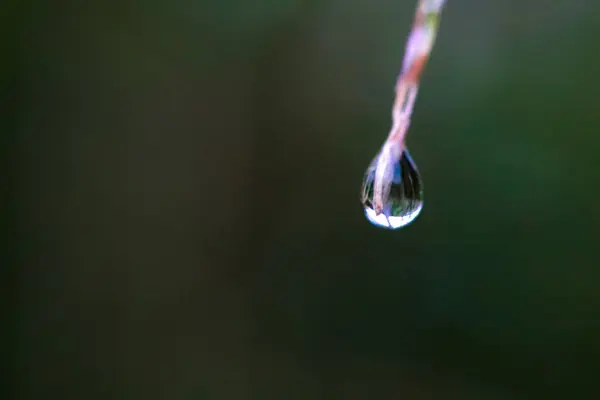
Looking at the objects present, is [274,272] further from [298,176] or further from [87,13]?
[87,13]

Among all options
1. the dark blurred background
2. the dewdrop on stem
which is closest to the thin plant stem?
the dewdrop on stem

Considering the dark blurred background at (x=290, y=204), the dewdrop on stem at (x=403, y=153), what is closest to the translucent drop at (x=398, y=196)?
the dewdrop on stem at (x=403, y=153)

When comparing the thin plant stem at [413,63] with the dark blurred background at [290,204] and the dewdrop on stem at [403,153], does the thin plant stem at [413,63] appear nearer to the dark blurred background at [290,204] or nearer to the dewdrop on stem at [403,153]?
the dewdrop on stem at [403,153]

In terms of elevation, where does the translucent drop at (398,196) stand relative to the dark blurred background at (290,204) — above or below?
below

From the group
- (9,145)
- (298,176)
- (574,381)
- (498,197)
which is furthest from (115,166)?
(574,381)

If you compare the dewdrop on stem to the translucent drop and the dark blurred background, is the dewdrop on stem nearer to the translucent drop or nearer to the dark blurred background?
the translucent drop

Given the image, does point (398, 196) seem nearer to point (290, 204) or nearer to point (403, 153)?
point (403, 153)
